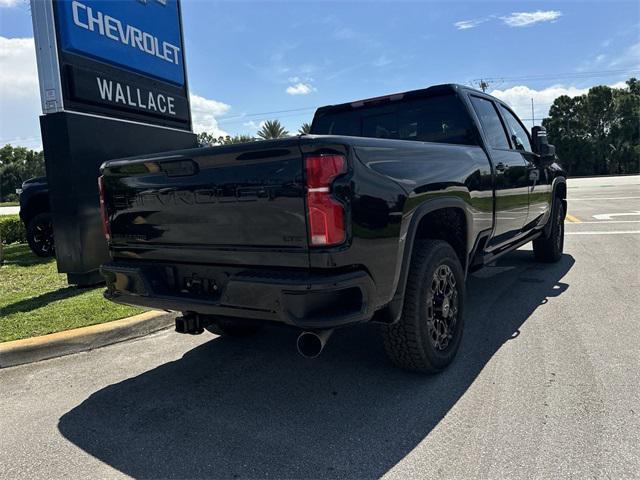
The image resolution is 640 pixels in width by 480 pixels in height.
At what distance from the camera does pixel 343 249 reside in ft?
7.88

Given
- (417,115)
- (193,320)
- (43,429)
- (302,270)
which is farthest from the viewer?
(417,115)

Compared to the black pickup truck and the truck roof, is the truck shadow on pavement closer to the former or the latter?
the black pickup truck

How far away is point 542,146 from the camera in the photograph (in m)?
5.27

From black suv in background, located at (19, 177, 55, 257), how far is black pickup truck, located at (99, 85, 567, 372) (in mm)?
6356

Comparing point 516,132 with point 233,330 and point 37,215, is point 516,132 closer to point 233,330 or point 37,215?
point 233,330

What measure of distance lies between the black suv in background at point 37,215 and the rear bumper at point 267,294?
6.86 m

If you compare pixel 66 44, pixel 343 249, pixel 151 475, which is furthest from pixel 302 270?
pixel 66 44

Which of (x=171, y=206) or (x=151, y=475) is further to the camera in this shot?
(x=171, y=206)

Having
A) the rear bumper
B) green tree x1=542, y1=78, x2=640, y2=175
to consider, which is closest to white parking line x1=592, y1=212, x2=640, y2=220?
the rear bumper

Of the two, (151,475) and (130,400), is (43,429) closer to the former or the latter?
(130,400)

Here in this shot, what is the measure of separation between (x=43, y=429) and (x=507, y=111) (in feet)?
16.4

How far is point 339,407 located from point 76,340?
2433mm

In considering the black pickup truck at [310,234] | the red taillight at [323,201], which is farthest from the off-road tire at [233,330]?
the red taillight at [323,201]

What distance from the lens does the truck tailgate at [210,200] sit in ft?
8.00
